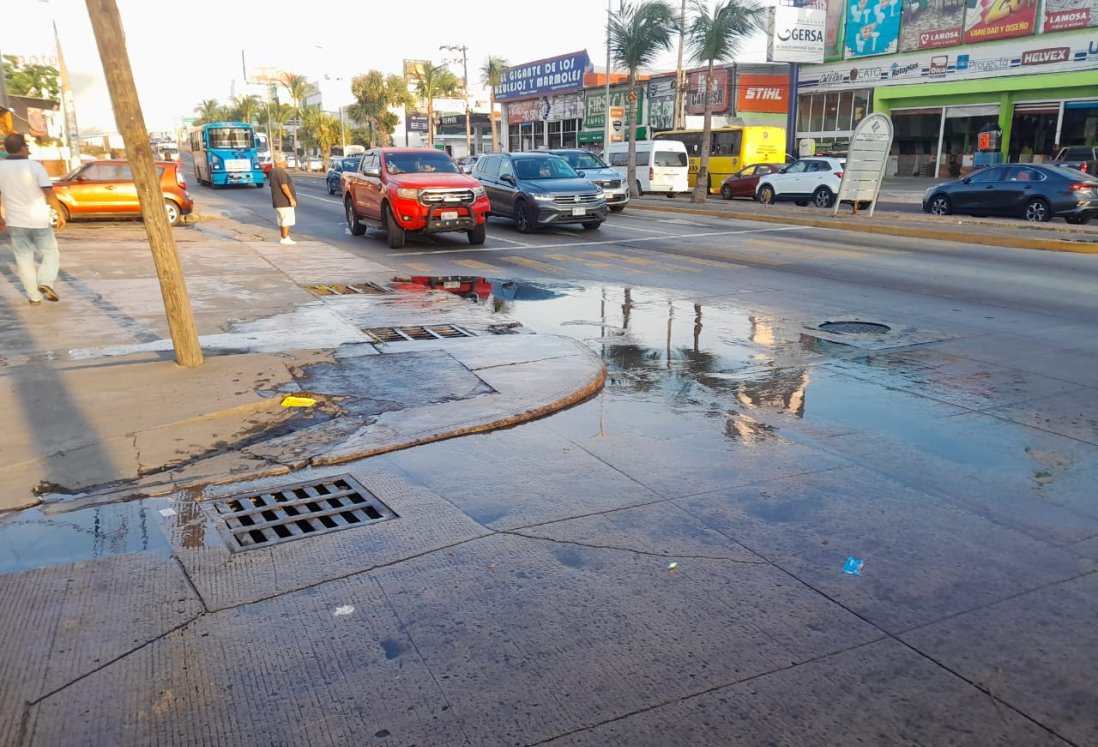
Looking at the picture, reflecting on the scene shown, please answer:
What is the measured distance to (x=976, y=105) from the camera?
37.9 m

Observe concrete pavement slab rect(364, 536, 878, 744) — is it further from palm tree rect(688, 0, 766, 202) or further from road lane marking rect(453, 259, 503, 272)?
palm tree rect(688, 0, 766, 202)

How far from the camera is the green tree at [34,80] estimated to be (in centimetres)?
5438

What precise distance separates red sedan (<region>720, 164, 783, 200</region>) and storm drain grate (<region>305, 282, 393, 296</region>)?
21559 millimetres

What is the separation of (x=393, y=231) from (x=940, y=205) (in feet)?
49.7

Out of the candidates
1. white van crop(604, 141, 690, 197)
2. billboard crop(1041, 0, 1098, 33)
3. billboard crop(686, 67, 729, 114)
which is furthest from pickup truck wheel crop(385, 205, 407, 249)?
billboard crop(686, 67, 729, 114)

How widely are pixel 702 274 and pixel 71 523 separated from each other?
10.2 meters

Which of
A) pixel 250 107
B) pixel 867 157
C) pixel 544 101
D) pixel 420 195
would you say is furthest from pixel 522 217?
pixel 250 107

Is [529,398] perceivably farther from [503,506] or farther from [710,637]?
[710,637]

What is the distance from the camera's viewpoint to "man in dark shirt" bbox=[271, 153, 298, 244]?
53.8 feet

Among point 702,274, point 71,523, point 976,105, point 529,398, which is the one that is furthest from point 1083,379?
point 976,105

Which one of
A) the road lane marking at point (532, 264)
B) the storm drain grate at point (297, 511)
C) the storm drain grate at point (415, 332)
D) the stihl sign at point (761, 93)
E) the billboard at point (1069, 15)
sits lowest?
the road lane marking at point (532, 264)

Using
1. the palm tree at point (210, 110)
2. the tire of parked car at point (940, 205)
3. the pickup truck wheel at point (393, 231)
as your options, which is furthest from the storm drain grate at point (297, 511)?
the palm tree at point (210, 110)

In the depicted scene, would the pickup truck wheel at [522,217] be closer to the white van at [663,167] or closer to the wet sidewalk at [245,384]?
the wet sidewalk at [245,384]

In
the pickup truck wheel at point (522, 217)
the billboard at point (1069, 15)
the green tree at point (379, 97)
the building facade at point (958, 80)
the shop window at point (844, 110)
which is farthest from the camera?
the green tree at point (379, 97)
